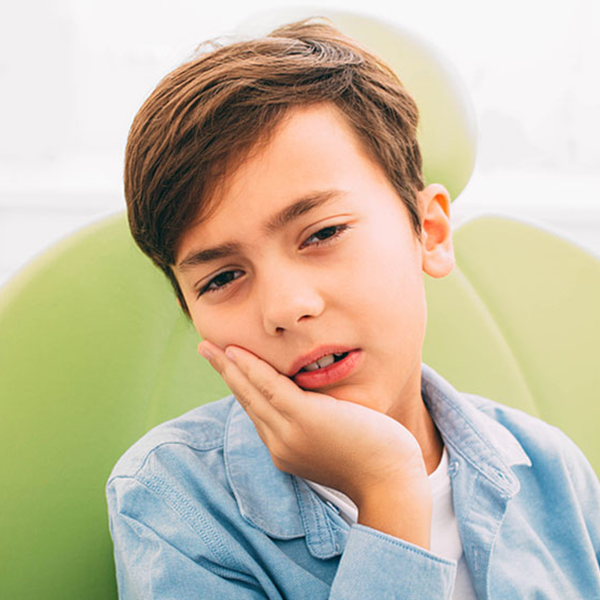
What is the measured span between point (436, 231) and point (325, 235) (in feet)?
0.75

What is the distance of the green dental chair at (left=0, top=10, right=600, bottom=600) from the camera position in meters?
0.77

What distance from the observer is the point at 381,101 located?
2.70 ft

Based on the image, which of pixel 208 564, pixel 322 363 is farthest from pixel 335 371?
pixel 208 564

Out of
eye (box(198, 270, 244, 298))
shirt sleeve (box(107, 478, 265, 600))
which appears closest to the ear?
eye (box(198, 270, 244, 298))

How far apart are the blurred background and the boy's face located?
980 mm

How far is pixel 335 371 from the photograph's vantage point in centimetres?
70

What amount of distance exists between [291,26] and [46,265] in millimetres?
416

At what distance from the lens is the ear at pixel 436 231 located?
33.4 inches

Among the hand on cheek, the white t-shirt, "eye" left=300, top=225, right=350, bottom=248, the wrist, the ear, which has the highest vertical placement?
"eye" left=300, top=225, right=350, bottom=248

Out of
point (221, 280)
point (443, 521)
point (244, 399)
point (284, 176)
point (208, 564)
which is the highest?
point (284, 176)

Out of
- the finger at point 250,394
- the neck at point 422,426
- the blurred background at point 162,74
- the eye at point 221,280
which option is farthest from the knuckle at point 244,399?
the blurred background at point 162,74

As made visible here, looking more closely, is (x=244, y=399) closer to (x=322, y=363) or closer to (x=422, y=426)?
(x=322, y=363)

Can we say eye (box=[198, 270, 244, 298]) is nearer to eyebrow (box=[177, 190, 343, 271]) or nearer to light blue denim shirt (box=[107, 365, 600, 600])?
eyebrow (box=[177, 190, 343, 271])

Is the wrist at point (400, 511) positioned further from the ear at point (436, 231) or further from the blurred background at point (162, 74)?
the blurred background at point (162, 74)
